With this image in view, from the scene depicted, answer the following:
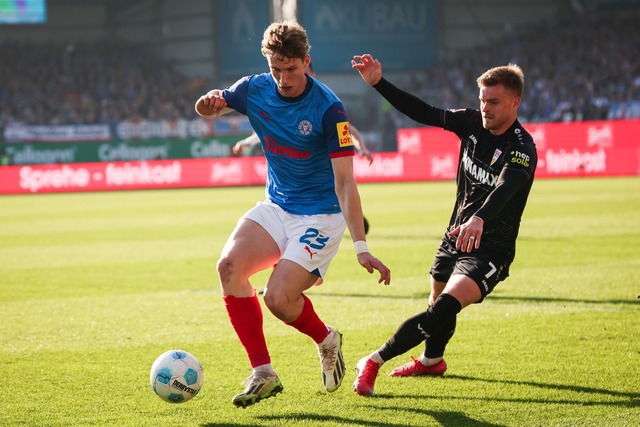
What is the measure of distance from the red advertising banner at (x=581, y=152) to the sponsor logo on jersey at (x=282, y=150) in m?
24.6

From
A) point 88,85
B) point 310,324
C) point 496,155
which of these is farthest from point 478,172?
point 88,85

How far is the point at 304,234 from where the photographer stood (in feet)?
18.2

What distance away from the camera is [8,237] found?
1731 centimetres

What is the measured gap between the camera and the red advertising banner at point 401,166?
29141 millimetres

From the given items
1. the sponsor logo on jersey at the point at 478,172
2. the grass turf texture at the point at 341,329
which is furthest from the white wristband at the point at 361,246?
the sponsor logo on jersey at the point at 478,172

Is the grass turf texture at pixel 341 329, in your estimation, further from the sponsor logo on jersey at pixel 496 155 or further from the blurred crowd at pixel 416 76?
the blurred crowd at pixel 416 76

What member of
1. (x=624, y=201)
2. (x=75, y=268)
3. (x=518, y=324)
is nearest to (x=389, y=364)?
(x=518, y=324)

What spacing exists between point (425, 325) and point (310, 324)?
71cm

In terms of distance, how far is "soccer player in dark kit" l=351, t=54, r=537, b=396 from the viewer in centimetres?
543

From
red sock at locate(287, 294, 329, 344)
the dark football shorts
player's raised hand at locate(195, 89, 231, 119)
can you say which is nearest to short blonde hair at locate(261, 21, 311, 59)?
player's raised hand at locate(195, 89, 231, 119)

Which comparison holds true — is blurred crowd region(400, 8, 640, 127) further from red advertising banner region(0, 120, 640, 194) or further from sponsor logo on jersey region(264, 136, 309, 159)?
sponsor logo on jersey region(264, 136, 309, 159)

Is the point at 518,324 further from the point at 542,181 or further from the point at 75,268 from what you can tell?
the point at 542,181

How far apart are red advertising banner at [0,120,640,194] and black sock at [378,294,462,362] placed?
80.6ft

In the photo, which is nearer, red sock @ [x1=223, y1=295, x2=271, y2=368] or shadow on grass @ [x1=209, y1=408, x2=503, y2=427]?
shadow on grass @ [x1=209, y1=408, x2=503, y2=427]
